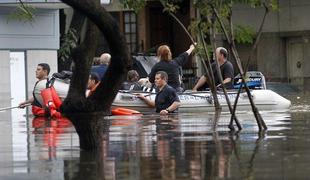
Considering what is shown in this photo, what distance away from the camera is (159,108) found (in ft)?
62.7

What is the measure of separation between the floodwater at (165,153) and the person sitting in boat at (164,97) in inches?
125

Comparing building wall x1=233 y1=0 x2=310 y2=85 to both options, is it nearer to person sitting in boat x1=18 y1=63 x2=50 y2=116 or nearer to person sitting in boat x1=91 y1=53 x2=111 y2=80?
person sitting in boat x1=91 y1=53 x2=111 y2=80

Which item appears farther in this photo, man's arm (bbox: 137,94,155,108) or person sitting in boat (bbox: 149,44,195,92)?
man's arm (bbox: 137,94,155,108)

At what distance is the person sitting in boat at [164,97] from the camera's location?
18.4 metres

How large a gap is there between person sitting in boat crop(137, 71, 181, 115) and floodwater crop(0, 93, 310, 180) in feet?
10.4

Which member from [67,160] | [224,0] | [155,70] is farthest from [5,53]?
[67,160]

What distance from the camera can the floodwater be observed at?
848 centimetres

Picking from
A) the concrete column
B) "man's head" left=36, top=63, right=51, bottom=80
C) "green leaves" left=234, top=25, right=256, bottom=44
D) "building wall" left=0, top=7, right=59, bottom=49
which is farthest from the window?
"green leaves" left=234, top=25, right=256, bottom=44

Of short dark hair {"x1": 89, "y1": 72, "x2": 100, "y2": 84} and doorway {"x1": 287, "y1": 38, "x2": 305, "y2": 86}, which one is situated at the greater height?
doorway {"x1": 287, "y1": 38, "x2": 305, "y2": 86}

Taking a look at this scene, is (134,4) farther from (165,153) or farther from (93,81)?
(93,81)

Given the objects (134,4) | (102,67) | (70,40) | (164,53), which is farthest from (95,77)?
(134,4)

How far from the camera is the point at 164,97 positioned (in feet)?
62.0

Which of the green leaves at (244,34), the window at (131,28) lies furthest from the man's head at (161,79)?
the window at (131,28)

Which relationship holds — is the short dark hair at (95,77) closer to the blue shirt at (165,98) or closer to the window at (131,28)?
the blue shirt at (165,98)
